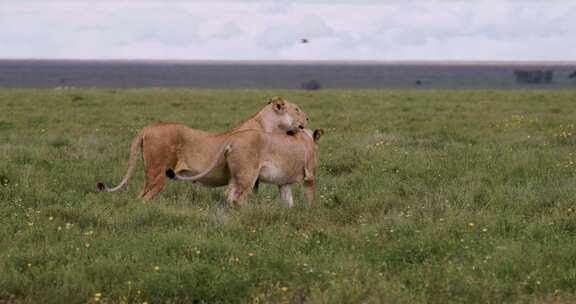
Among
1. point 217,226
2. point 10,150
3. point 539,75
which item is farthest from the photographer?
point 539,75

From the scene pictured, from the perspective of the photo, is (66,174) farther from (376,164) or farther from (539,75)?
(539,75)

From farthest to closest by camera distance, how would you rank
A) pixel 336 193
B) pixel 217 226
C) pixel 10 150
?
1. pixel 10 150
2. pixel 336 193
3. pixel 217 226

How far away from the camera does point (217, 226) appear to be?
8594 millimetres

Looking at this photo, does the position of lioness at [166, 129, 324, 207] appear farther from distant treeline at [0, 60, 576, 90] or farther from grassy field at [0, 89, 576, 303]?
distant treeline at [0, 60, 576, 90]

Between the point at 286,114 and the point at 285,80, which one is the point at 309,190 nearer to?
the point at 286,114

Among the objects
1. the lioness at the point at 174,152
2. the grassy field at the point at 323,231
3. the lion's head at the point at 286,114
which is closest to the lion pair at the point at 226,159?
the lioness at the point at 174,152

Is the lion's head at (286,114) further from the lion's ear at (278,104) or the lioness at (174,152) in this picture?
the lioness at (174,152)

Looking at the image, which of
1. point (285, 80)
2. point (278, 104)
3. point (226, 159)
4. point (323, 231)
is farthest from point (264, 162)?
point (285, 80)

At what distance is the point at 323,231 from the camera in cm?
851

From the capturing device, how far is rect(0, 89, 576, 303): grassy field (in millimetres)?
6727

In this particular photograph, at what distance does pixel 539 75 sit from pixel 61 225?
101 metres

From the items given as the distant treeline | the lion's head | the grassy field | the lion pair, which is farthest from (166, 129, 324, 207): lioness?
the distant treeline

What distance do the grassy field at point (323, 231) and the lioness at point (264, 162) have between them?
283mm

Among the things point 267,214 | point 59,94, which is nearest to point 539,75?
point 59,94
